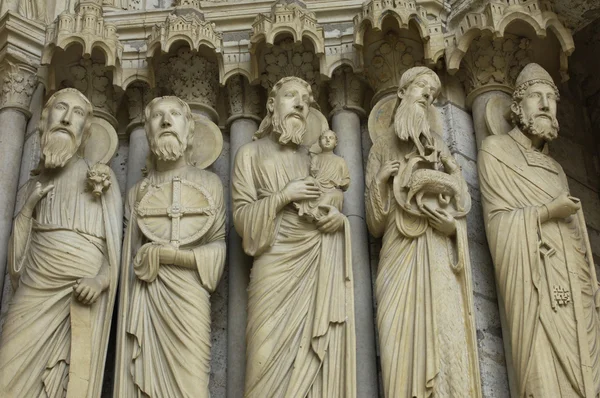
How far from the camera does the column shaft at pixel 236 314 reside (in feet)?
16.0

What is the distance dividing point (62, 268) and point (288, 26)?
5.60 ft

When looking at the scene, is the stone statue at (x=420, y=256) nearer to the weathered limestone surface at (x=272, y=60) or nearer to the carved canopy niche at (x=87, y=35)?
the weathered limestone surface at (x=272, y=60)

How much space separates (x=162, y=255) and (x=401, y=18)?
1.75 meters

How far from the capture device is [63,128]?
5.25 metres

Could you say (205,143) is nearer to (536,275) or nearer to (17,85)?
(17,85)

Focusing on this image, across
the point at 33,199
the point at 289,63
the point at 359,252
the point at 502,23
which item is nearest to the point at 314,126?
the point at 289,63

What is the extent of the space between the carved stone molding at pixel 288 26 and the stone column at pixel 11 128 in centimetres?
138

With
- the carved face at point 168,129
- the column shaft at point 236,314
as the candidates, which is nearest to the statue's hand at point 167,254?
the column shaft at point 236,314

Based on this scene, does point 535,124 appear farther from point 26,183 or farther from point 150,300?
point 26,183

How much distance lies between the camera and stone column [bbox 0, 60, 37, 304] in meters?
5.54

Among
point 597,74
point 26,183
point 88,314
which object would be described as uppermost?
point 597,74

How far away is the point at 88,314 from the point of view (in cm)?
483

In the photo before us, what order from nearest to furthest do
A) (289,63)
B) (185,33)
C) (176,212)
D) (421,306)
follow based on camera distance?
(421,306)
(176,212)
(185,33)
(289,63)

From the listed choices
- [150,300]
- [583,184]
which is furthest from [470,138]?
[150,300]
